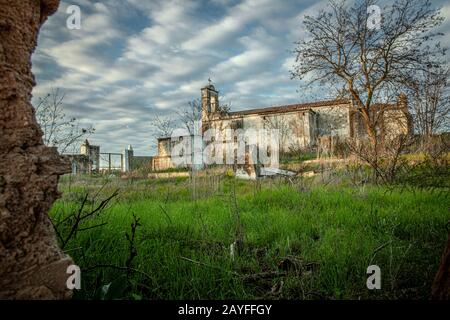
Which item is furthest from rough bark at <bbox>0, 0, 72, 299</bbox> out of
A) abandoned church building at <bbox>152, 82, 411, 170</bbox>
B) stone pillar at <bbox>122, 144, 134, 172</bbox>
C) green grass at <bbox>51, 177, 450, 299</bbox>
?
abandoned church building at <bbox>152, 82, 411, 170</bbox>

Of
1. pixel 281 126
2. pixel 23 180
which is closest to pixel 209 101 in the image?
pixel 281 126

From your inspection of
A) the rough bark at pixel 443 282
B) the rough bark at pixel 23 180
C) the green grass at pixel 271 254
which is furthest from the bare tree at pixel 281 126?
the rough bark at pixel 23 180

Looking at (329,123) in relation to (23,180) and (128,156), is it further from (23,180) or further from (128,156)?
(23,180)

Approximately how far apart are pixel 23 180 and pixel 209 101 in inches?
1708

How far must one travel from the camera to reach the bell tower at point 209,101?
131ft

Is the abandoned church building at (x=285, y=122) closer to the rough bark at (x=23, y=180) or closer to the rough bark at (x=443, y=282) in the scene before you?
the rough bark at (x=23, y=180)

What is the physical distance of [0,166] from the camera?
1204 mm

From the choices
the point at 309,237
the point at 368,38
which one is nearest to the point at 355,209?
the point at 309,237

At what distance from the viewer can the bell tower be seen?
131 feet

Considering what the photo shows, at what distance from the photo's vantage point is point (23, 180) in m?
1.24

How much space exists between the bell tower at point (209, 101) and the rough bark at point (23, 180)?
125ft

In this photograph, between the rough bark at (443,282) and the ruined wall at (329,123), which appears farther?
the ruined wall at (329,123)
